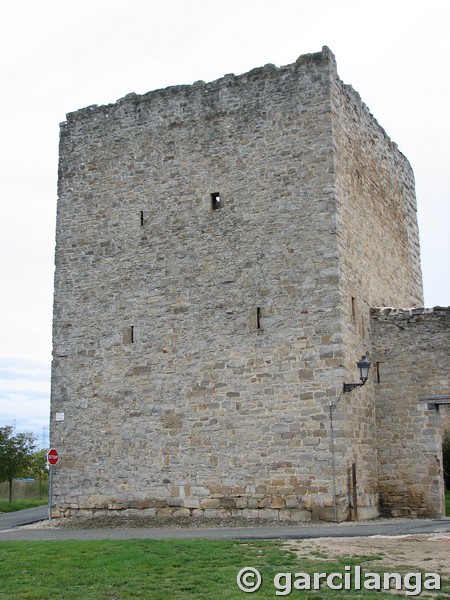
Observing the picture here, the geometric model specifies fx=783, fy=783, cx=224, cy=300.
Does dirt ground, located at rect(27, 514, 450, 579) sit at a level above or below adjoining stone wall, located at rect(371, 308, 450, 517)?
below

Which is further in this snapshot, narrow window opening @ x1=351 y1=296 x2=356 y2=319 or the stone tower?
narrow window opening @ x1=351 y1=296 x2=356 y2=319

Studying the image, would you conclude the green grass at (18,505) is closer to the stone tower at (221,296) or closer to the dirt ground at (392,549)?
the stone tower at (221,296)

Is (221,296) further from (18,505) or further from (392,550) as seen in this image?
(18,505)

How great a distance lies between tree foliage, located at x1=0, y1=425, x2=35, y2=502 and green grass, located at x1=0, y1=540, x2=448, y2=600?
52.4ft

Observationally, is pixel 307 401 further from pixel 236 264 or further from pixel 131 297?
pixel 131 297

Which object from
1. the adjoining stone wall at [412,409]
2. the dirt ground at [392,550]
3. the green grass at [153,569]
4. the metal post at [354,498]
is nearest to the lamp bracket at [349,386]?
the metal post at [354,498]

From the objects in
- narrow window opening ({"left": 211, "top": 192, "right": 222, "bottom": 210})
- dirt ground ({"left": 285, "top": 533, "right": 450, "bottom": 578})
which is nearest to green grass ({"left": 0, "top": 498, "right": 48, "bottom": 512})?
narrow window opening ({"left": 211, "top": 192, "right": 222, "bottom": 210})

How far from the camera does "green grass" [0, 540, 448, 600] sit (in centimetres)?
803

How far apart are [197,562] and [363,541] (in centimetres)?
261

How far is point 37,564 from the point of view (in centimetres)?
995

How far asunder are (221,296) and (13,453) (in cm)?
1419
